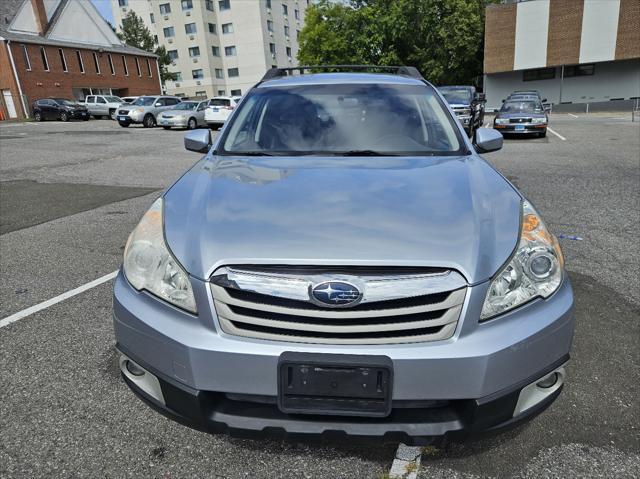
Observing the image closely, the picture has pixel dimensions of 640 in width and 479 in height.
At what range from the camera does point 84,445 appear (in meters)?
2.09

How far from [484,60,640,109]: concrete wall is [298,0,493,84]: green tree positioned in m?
4.04

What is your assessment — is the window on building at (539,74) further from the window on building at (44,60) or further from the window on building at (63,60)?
the window on building at (44,60)

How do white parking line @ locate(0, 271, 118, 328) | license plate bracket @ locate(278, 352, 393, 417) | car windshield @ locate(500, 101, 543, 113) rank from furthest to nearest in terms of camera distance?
car windshield @ locate(500, 101, 543, 113) → white parking line @ locate(0, 271, 118, 328) → license plate bracket @ locate(278, 352, 393, 417)

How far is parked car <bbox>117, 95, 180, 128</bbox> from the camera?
939 inches

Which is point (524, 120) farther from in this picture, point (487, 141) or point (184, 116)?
point (184, 116)

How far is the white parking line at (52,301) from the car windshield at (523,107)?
1575cm

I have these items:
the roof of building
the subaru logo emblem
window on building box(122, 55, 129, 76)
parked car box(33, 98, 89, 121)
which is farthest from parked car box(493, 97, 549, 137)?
window on building box(122, 55, 129, 76)

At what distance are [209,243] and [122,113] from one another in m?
25.0

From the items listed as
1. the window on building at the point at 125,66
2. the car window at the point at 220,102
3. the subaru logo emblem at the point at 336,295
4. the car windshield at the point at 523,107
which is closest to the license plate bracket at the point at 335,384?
the subaru logo emblem at the point at 336,295

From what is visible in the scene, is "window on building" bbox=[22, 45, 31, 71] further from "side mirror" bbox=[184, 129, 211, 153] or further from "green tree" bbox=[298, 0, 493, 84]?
"side mirror" bbox=[184, 129, 211, 153]

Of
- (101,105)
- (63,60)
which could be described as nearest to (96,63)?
(63,60)

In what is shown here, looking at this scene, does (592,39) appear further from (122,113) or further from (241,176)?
(241,176)

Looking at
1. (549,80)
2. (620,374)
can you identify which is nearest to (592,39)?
(549,80)

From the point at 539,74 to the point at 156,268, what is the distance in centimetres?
4254
